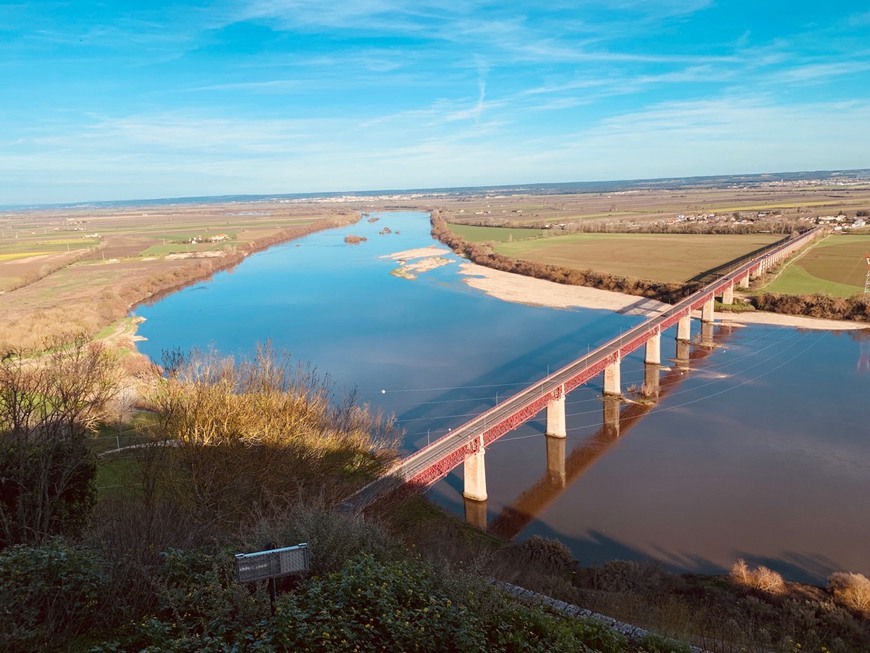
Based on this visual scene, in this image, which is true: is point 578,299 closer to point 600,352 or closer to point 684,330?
point 684,330

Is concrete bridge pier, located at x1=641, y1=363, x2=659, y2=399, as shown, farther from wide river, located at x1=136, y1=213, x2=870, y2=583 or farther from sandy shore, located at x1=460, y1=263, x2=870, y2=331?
sandy shore, located at x1=460, y1=263, x2=870, y2=331

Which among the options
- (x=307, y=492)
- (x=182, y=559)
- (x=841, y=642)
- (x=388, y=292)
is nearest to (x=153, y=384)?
(x=307, y=492)

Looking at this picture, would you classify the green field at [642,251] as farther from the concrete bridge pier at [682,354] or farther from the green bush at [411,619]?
the green bush at [411,619]

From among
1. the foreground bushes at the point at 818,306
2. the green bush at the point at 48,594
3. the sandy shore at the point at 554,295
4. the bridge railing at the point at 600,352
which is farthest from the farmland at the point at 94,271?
the foreground bushes at the point at 818,306

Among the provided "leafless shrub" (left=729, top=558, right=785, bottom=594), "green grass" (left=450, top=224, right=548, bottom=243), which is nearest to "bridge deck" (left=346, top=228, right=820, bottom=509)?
"leafless shrub" (left=729, top=558, right=785, bottom=594)

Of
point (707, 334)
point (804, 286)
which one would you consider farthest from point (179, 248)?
point (804, 286)
